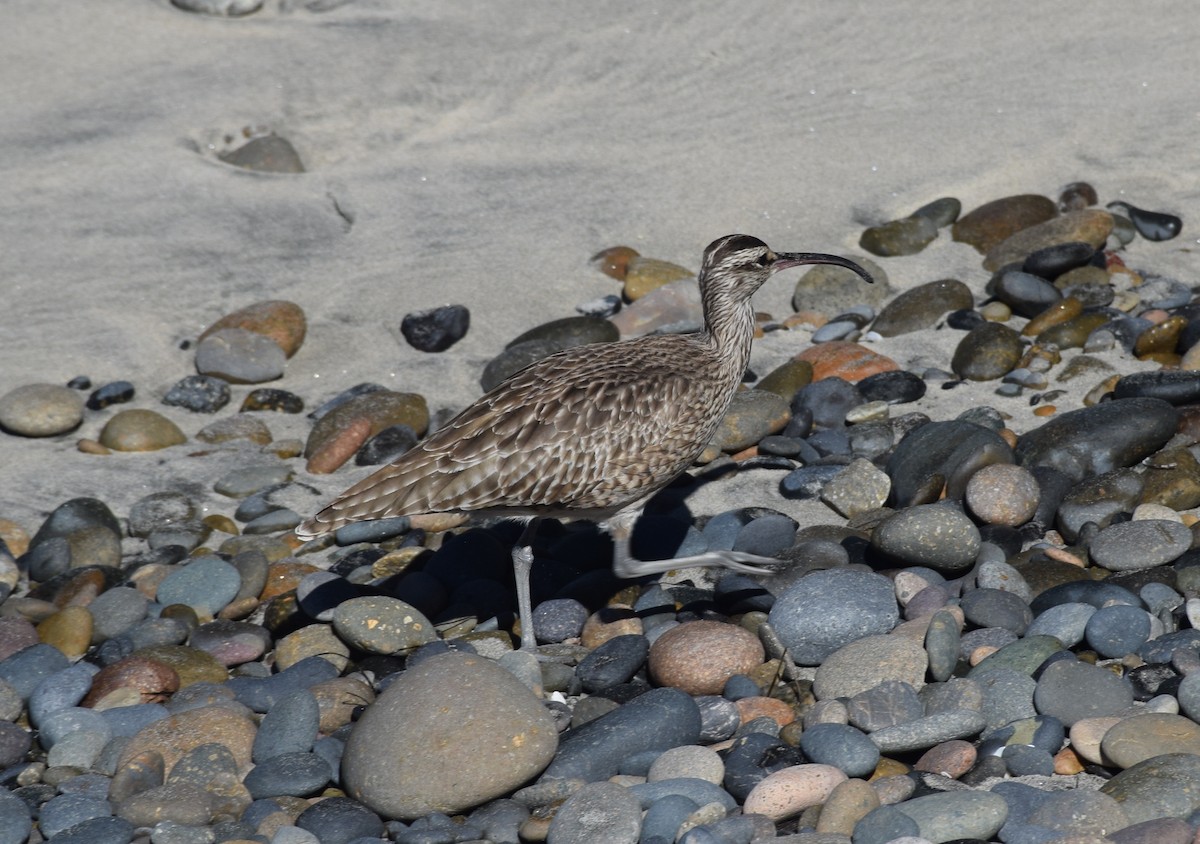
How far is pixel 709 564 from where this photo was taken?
266 inches

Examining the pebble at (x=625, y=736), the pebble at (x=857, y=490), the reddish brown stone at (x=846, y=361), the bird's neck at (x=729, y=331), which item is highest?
the bird's neck at (x=729, y=331)

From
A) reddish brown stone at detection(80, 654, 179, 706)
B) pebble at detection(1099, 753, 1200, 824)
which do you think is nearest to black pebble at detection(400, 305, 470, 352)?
reddish brown stone at detection(80, 654, 179, 706)

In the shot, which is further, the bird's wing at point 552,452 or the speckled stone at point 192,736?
the bird's wing at point 552,452

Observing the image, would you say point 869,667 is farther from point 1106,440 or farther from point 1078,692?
point 1106,440

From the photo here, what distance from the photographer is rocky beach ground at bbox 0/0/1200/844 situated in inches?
218

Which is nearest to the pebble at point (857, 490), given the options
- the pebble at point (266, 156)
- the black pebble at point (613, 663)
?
the black pebble at point (613, 663)

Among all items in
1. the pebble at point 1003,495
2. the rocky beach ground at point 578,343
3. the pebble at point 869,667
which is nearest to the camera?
the rocky beach ground at point 578,343

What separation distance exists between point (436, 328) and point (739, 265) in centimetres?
302

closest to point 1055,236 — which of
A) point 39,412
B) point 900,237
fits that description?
point 900,237

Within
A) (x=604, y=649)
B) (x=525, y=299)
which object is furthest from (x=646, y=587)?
(x=525, y=299)

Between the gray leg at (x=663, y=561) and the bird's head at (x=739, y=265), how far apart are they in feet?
4.03

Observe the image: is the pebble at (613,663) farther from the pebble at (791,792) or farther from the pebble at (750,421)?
the pebble at (750,421)

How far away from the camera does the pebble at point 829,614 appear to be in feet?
20.6

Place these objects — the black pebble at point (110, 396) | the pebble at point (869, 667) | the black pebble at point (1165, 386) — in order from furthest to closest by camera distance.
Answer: the black pebble at point (110, 396), the black pebble at point (1165, 386), the pebble at point (869, 667)
